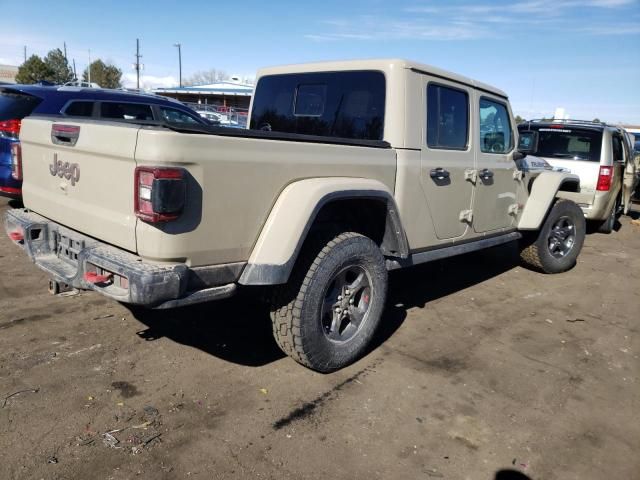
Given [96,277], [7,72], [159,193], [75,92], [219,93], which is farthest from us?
[7,72]

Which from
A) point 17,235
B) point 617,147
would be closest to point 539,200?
point 617,147

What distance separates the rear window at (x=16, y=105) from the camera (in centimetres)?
650

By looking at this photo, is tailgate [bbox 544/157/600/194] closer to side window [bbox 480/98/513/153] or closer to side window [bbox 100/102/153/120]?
side window [bbox 480/98/513/153]

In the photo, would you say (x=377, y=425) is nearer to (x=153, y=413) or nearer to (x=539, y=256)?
(x=153, y=413)

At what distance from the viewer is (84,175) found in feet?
9.82

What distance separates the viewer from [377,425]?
2992mm

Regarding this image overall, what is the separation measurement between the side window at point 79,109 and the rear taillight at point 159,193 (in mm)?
4953

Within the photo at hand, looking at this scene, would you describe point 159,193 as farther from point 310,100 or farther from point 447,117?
point 447,117

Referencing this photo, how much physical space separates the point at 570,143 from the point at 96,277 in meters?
7.99

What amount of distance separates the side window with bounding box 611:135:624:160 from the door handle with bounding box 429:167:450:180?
18.8 feet

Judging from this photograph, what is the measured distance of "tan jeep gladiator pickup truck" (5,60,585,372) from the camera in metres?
2.62

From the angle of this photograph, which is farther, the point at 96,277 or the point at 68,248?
the point at 68,248

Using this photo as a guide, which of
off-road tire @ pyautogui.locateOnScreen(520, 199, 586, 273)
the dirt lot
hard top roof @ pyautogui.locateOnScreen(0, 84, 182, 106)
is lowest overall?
the dirt lot

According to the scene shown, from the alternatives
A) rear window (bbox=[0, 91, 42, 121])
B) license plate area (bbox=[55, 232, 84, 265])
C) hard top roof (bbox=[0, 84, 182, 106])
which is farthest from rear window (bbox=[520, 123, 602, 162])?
license plate area (bbox=[55, 232, 84, 265])
